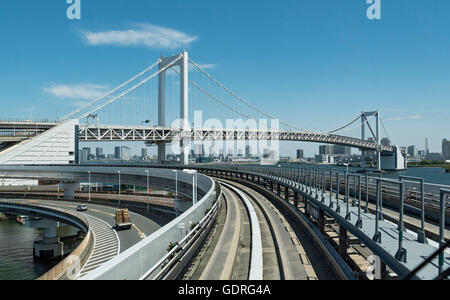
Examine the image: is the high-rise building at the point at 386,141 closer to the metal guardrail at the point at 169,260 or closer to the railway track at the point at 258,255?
the railway track at the point at 258,255

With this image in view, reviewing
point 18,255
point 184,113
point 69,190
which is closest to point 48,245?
point 18,255

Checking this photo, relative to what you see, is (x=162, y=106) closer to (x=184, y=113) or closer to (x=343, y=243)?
(x=184, y=113)

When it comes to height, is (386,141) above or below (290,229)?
above

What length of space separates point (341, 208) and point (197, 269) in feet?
12.2

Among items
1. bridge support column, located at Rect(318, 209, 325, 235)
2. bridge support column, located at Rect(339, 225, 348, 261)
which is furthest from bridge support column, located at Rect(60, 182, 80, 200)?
bridge support column, located at Rect(339, 225, 348, 261)

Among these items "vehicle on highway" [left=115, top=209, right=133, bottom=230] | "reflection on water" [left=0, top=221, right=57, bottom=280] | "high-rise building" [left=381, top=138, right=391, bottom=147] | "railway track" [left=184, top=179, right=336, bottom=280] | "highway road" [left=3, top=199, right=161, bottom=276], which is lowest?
"reflection on water" [left=0, top=221, right=57, bottom=280]

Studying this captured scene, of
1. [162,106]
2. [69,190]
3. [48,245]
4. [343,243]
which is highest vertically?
[162,106]

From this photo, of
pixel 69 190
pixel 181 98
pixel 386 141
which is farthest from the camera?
pixel 386 141

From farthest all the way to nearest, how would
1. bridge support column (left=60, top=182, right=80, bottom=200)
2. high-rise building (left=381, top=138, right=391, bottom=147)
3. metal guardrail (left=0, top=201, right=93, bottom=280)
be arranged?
high-rise building (left=381, top=138, right=391, bottom=147)
bridge support column (left=60, top=182, right=80, bottom=200)
metal guardrail (left=0, top=201, right=93, bottom=280)

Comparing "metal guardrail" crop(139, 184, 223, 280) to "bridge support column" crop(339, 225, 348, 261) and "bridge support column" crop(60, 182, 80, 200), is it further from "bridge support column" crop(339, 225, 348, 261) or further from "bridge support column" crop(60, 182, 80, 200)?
"bridge support column" crop(60, 182, 80, 200)

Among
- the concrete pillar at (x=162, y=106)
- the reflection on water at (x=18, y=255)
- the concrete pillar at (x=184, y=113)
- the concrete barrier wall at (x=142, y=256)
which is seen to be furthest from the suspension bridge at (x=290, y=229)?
the concrete pillar at (x=162, y=106)

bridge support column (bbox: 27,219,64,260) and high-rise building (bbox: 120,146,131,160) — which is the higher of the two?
high-rise building (bbox: 120,146,131,160)
